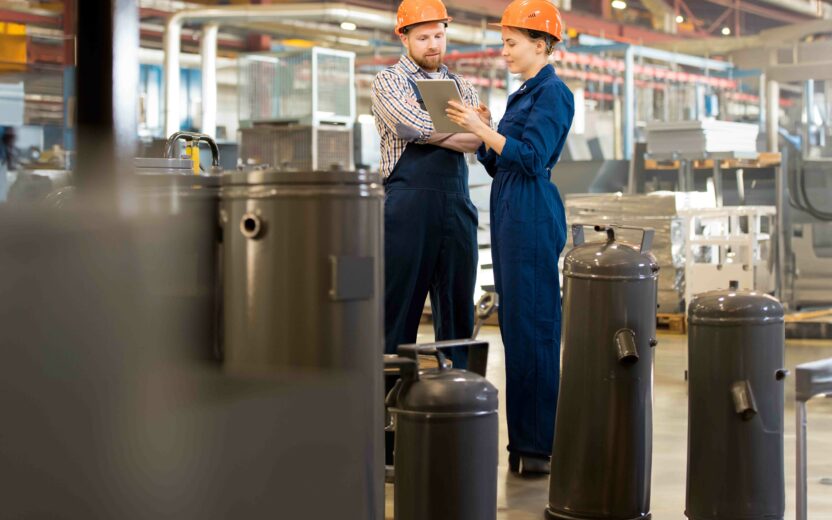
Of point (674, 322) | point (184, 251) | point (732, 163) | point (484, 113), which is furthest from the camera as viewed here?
point (732, 163)

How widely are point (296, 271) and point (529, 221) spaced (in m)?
2.10

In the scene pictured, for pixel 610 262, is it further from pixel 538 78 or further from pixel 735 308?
pixel 538 78

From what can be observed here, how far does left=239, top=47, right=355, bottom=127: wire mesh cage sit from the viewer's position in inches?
417

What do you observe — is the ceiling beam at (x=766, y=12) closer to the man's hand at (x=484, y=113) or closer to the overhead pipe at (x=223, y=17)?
the overhead pipe at (x=223, y=17)

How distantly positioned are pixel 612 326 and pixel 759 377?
0.45 meters

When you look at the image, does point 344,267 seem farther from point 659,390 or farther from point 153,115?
point 153,115

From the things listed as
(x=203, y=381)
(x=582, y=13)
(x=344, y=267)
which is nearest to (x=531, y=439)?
(x=344, y=267)

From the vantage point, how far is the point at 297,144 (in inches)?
415

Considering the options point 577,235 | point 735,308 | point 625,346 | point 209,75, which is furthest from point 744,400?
point 209,75

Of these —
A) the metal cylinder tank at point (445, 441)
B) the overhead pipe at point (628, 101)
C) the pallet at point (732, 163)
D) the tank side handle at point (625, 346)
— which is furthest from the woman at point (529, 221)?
the overhead pipe at point (628, 101)

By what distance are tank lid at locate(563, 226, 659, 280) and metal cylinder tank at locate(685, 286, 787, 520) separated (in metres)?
0.21

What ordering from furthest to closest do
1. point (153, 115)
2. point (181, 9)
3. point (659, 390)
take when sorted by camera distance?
1. point (153, 115)
2. point (181, 9)
3. point (659, 390)

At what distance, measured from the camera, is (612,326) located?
11.2ft

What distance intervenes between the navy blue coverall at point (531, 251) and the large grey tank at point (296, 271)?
1975mm
